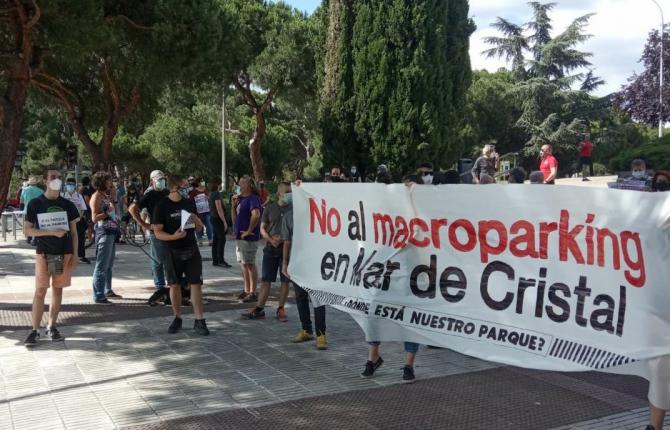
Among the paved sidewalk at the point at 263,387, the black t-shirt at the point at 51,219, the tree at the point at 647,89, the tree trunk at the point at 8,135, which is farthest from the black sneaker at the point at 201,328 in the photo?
the tree at the point at 647,89

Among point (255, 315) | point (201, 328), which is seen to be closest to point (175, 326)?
point (201, 328)

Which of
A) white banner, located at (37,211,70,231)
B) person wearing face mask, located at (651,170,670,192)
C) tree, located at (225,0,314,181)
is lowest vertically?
white banner, located at (37,211,70,231)

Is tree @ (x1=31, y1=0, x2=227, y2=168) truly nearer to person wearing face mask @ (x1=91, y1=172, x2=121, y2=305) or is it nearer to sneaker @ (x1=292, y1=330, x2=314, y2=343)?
person wearing face mask @ (x1=91, y1=172, x2=121, y2=305)

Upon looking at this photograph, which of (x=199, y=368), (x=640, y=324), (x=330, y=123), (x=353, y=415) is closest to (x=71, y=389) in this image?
(x=199, y=368)

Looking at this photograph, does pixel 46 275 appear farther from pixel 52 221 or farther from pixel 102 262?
pixel 102 262

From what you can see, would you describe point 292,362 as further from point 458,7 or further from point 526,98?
point 526,98

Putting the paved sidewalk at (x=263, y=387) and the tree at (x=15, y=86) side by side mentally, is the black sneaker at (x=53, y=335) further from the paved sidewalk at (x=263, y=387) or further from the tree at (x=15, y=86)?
the tree at (x=15, y=86)

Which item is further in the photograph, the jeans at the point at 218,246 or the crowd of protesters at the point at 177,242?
the jeans at the point at 218,246

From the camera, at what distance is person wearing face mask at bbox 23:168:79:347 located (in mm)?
6496

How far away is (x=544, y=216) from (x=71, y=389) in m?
4.06

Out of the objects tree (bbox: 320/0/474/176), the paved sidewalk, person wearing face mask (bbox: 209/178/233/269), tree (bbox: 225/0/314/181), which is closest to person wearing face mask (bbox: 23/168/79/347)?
the paved sidewalk

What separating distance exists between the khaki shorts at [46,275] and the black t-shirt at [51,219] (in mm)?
74

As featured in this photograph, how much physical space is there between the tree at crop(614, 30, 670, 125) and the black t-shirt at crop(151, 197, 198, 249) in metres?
37.6

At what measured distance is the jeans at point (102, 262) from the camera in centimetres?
860
